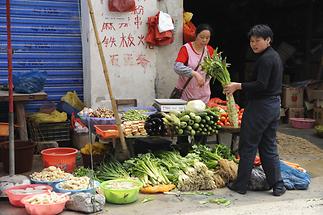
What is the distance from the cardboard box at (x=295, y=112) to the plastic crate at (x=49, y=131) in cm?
594

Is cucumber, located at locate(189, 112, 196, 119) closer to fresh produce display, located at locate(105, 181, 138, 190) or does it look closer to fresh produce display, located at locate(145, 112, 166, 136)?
fresh produce display, located at locate(145, 112, 166, 136)

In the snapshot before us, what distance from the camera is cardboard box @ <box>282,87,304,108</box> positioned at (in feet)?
36.1

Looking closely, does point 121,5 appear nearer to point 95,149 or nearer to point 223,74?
point 223,74

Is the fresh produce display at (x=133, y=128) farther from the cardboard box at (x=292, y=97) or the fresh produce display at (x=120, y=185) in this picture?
the cardboard box at (x=292, y=97)

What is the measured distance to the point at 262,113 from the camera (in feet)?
17.8

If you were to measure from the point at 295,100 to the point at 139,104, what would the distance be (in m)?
4.97

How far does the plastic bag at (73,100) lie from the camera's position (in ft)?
26.1

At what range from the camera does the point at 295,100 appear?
36.3 ft

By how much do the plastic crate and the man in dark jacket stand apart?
3354 millimetres

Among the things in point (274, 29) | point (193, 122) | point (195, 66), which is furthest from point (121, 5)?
point (274, 29)

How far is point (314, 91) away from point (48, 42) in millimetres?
6666

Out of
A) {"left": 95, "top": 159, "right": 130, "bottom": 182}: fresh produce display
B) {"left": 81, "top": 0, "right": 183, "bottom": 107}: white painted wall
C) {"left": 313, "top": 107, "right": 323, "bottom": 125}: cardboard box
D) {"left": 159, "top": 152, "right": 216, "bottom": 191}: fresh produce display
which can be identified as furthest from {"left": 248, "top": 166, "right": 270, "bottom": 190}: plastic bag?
{"left": 313, "top": 107, "right": 323, "bottom": 125}: cardboard box

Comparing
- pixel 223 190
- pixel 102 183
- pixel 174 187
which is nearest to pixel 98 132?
pixel 102 183

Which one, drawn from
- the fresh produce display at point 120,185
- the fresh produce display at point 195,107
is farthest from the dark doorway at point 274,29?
the fresh produce display at point 120,185
